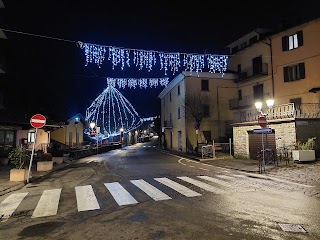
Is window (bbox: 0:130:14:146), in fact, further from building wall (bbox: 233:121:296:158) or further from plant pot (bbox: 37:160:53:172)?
building wall (bbox: 233:121:296:158)

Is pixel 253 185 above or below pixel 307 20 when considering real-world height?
below

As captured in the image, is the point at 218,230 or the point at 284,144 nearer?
the point at 218,230

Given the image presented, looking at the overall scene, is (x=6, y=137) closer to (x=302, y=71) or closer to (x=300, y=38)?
(x=302, y=71)

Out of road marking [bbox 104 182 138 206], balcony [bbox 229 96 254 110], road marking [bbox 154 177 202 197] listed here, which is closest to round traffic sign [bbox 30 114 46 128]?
road marking [bbox 104 182 138 206]

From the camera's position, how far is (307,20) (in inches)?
925

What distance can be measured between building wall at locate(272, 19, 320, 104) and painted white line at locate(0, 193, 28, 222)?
2411 centimetres

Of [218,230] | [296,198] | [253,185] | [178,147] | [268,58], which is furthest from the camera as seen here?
[178,147]

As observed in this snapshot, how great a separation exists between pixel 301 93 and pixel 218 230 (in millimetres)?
23268

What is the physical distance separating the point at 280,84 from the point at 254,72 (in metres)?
4.12

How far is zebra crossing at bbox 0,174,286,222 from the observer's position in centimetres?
744

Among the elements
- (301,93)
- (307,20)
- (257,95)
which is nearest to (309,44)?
(307,20)

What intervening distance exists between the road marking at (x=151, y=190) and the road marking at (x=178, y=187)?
0.71m


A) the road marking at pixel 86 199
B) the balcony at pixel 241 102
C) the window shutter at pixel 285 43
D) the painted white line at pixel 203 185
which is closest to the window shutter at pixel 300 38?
the window shutter at pixel 285 43

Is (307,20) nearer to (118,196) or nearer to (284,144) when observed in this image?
(284,144)
